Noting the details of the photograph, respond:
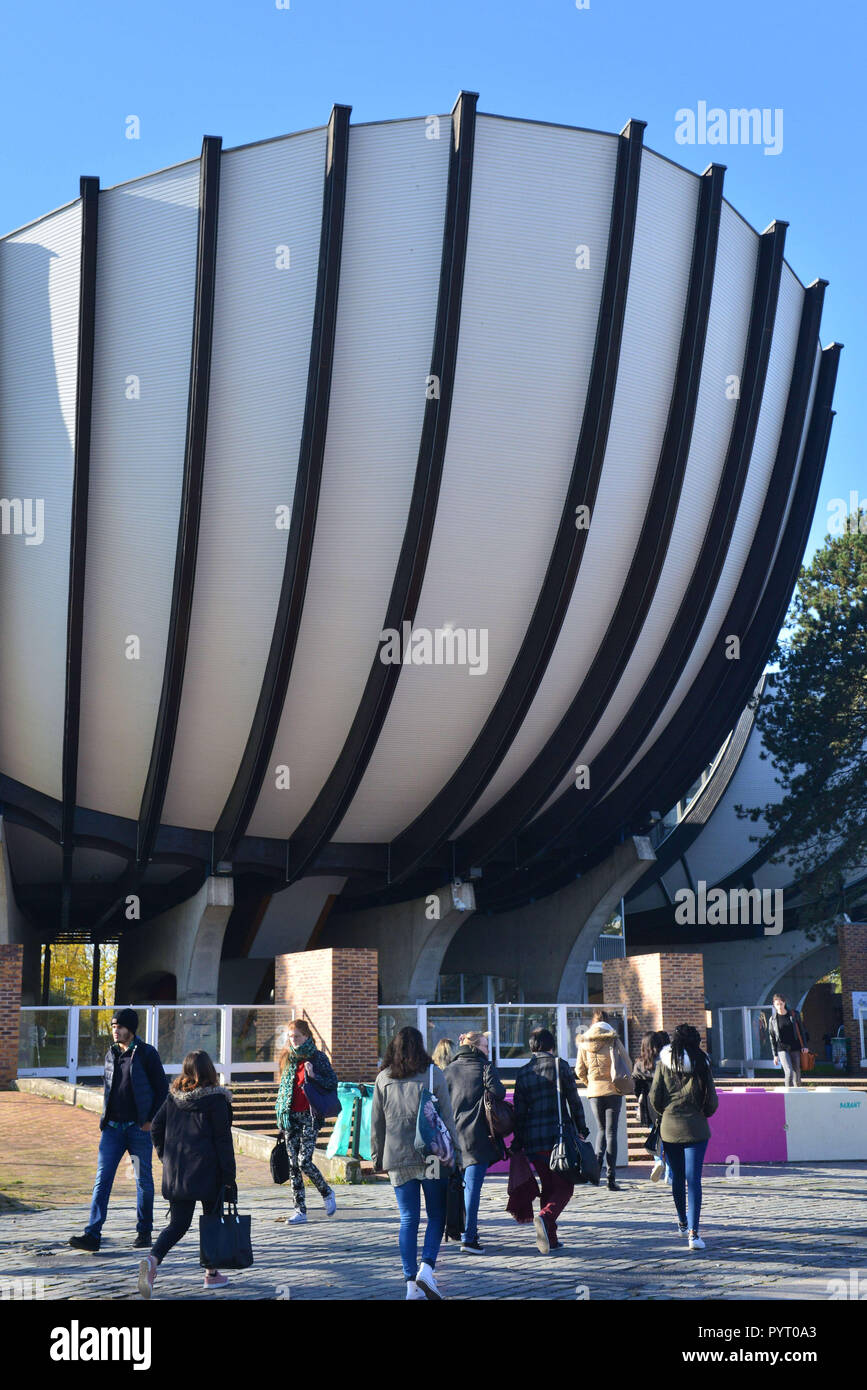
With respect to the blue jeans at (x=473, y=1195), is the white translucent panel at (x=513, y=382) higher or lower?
higher

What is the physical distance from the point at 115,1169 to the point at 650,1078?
6.63m

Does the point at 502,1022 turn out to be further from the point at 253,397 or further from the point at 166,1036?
the point at 253,397

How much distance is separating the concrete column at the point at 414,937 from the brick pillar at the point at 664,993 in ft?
28.3

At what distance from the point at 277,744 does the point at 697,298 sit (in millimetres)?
11031

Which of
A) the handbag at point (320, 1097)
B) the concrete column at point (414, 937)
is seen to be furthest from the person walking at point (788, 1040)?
the concrete column at point (414, 937)

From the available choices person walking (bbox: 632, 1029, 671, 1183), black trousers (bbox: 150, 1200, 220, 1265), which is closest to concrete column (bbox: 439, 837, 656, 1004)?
person walking (bbox: 632, 1029, 671, 1183)

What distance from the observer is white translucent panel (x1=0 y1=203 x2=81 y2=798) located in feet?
64.5

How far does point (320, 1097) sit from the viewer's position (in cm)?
915

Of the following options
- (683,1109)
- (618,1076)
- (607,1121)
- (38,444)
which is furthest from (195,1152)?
(38,444)

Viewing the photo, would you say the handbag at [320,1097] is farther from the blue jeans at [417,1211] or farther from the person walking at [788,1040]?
the person walking at [788,1040]

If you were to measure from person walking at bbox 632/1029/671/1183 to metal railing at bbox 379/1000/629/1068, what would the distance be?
5.30 meters

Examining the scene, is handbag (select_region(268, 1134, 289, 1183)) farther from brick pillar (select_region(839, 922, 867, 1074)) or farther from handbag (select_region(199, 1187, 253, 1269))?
brick pillar (select_region(839, 922, 867, 1074))

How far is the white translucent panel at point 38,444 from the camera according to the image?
1967 centimetres

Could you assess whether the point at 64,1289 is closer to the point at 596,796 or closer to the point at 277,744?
the point at 277,744
